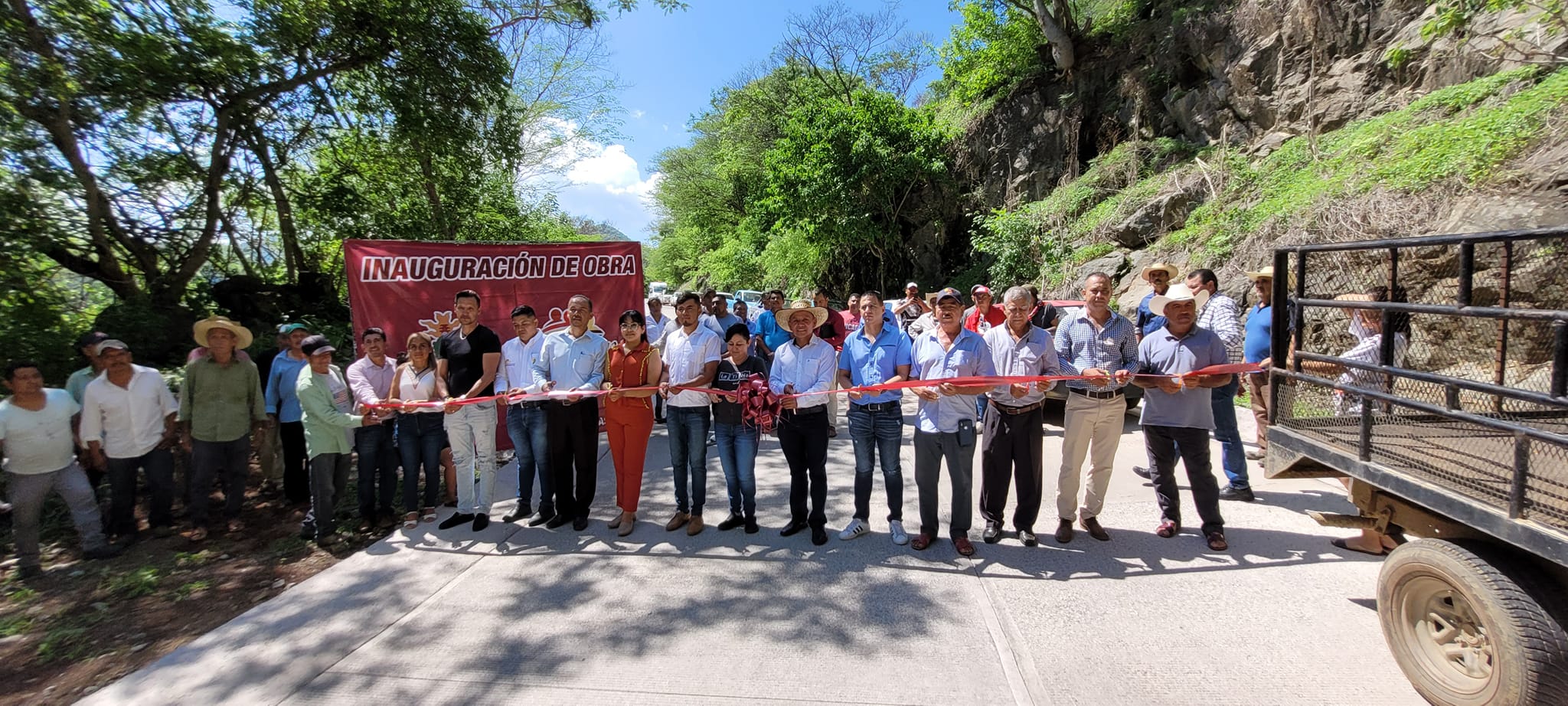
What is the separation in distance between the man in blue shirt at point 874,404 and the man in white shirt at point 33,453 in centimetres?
539

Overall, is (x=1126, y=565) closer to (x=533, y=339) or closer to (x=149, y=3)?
(x=533, y=339)

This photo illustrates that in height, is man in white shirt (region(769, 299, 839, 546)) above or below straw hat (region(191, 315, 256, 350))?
below

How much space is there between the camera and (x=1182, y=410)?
4430 millimetres

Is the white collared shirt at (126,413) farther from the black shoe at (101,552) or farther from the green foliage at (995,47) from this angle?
the green foliage at (995,47)

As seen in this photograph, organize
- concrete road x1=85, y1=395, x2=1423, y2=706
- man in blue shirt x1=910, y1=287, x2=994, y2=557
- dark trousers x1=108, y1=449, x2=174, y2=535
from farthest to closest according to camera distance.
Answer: dark trousers x1=108, y1=449, x2=174, y2=535
man in blue shirt x1=910, y1=287, x2=994, y2=557
concrete road x1=85, y1=395, x2=1423, y2=706

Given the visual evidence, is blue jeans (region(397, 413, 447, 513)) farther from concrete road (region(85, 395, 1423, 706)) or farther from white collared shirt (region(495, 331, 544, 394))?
white collared shirt (region(495, 331, 544, 394))

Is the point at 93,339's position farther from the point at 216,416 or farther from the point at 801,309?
the point at 801,309

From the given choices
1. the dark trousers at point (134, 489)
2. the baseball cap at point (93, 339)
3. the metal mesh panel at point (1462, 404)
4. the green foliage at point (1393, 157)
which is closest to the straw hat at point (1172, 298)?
the metal mesh panel at point (1462, 404)

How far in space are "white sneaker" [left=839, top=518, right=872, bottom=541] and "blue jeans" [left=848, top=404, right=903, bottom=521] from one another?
0.12 feet

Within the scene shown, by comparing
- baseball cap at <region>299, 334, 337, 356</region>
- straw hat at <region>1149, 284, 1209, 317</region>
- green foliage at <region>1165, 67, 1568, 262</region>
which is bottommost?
baseball cap at <region>299, 334, 337, 356</region>

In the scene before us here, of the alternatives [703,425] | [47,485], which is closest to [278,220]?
[47,485]

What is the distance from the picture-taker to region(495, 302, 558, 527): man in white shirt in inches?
203

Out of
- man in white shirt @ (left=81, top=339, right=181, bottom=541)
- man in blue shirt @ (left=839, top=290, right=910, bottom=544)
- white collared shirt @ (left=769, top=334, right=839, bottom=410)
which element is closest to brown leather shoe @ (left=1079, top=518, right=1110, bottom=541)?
man in blue shirt @ (left=839, top=290, right=910, bottom=544)

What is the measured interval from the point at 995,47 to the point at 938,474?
20.0m
